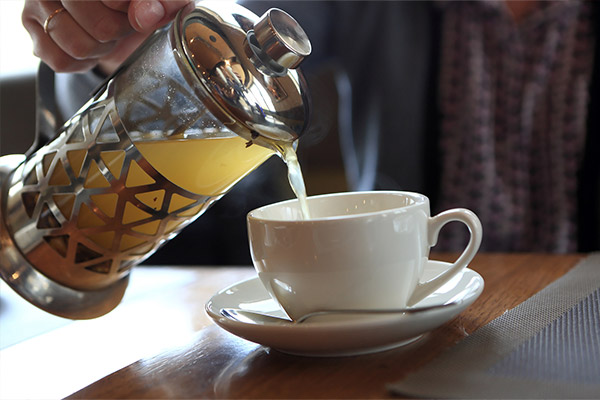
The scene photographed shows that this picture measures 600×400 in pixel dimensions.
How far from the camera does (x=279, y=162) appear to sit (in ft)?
5.58

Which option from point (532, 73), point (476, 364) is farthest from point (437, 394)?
point (532, 73)

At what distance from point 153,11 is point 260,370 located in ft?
1.04

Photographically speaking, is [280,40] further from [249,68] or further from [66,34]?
[66,34]

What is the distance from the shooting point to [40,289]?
534 mm

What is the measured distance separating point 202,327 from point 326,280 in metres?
0.14

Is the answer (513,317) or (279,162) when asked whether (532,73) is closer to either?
(279,162)

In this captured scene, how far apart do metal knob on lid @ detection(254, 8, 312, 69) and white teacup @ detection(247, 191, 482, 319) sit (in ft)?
0.38

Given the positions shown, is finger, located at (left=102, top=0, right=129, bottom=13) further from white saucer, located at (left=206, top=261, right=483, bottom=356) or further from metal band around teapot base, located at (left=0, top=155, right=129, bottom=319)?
white saucer, located at (left=206, top=261, right=483, bottom=356)

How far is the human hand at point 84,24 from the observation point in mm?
539

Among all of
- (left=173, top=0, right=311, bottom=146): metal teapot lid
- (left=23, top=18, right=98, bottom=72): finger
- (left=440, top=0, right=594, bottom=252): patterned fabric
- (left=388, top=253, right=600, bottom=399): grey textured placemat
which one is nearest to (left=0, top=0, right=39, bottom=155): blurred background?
(left=23, top=18, right=98, bottom=72): finger

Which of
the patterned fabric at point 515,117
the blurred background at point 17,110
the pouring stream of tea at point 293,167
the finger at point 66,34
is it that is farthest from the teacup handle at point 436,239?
the blurred background at point 17,110

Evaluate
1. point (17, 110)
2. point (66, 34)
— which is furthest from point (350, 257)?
A: point (17, 110)

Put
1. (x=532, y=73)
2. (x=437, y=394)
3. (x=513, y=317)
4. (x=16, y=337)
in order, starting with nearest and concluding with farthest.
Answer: (x=437, y=394) → (x=513, y=317) → (x=16, y=337) → (x=532, y=73)

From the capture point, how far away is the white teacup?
0.41 meters
